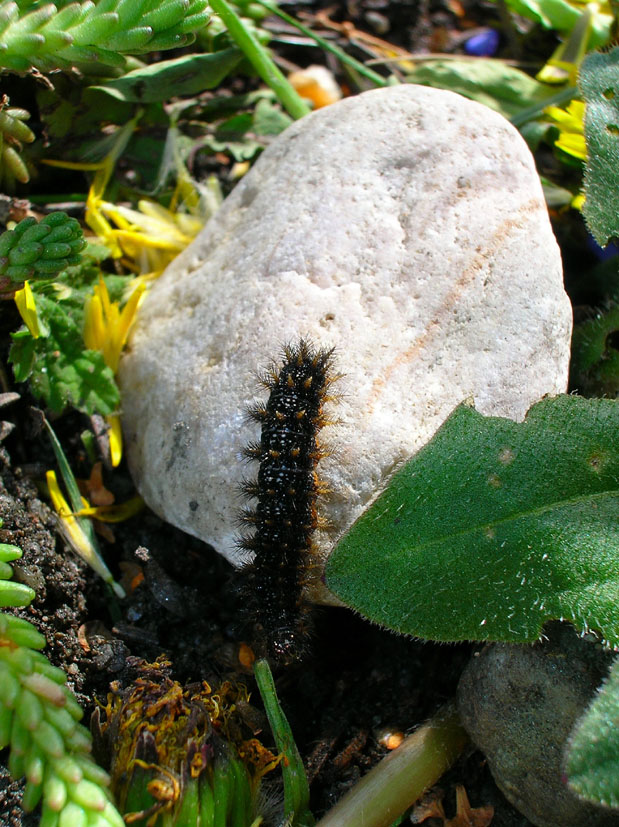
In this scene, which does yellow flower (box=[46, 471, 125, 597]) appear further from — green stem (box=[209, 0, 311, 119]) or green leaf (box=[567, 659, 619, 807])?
green stem (box=[209, 0, 311, 119])

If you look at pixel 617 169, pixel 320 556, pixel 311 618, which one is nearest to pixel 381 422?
pixel 320 556

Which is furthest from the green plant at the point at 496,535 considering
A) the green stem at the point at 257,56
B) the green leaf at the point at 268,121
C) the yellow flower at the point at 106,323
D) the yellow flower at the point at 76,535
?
the green leaf at the point at 268,121

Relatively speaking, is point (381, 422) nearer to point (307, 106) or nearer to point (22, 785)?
point (22, 785)

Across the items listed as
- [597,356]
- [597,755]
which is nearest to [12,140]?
[597,356]

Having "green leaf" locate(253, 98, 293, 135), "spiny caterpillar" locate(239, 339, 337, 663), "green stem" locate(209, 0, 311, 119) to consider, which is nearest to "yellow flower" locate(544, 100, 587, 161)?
"green stem" locate(209, 0, 311, 119)

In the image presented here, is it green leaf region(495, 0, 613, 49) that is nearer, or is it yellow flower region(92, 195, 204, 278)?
yellow flower region(92, 195, 204, 278)
